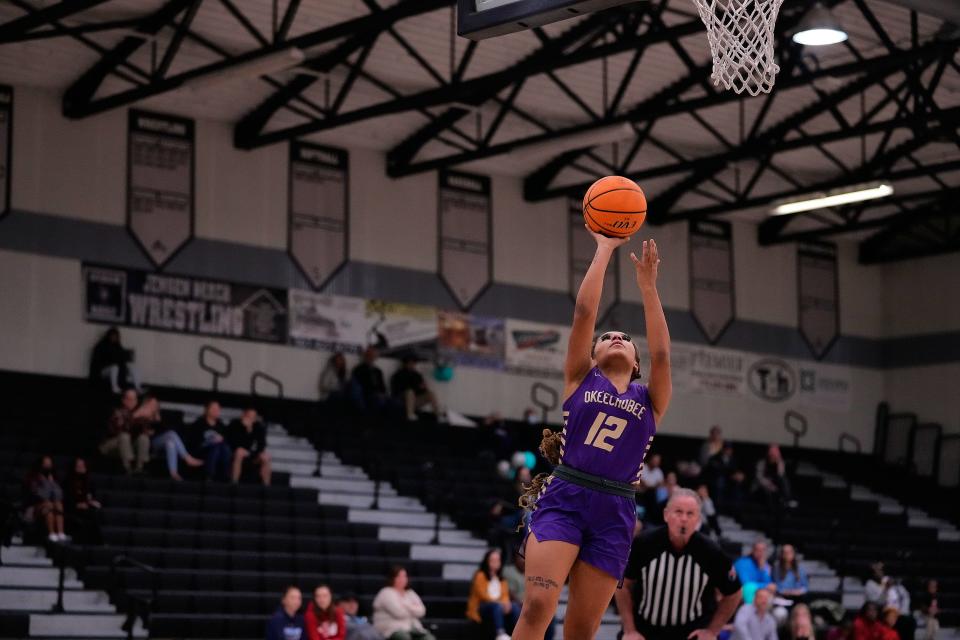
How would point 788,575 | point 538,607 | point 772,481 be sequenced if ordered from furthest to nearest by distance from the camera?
point 772,481
point 788,575
point 538,607

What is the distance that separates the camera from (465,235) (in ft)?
98.2

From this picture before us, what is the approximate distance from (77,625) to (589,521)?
10569 millimetres

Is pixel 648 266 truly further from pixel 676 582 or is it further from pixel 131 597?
pixel 131 597

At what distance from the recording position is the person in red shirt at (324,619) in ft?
53.3

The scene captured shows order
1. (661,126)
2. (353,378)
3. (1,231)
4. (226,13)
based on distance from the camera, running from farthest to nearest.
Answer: (661,126)
(353,378)
(1,231)
(226,13)

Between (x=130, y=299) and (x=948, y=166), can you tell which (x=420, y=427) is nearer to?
(x=130, y=299)

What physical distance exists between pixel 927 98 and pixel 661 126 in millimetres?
6093

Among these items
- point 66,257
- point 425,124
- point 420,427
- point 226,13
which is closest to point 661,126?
point 425,124

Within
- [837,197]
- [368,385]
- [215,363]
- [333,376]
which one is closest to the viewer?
[215,363]

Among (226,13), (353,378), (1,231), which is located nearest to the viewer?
(226,13)

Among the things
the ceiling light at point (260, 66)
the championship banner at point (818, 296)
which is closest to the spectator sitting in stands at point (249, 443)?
the ceiling light at point (260, 66)

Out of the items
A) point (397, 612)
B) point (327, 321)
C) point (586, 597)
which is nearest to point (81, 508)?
point (397, 612)

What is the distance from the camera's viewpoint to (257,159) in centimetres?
2731

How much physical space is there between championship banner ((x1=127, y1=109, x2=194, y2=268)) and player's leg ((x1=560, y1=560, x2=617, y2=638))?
19.1 metres
